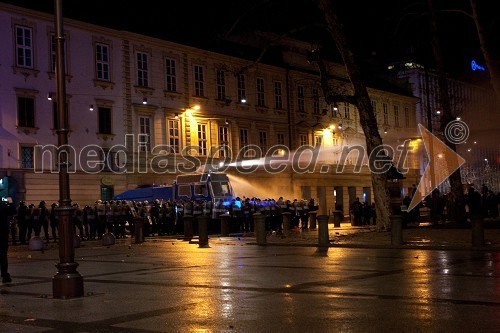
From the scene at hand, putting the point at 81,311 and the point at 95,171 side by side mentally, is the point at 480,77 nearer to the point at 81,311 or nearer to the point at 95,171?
the point at 95,171

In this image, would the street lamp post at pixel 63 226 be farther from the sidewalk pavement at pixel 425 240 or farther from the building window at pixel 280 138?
the building window at pixel 280 138

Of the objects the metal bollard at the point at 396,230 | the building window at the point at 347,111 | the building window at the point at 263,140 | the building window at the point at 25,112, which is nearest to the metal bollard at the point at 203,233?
the metal bollard at the point at 396,230

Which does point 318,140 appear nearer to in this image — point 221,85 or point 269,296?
point 221,85

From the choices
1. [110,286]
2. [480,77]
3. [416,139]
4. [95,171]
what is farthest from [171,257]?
[480,77]

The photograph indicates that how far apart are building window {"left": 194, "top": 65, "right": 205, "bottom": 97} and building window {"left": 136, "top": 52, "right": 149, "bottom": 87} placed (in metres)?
4.65

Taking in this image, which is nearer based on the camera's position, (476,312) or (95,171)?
(476,312)

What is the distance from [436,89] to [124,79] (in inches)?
1870

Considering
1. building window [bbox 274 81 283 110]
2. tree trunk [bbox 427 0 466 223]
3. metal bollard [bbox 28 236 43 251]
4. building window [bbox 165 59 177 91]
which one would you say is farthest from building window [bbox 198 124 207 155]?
metal bollard [bbox 28 236 43 251]

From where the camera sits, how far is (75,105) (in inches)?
1654

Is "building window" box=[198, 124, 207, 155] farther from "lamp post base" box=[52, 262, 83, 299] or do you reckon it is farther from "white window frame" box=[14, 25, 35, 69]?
"lamp post base" box=[52, 262, 83, 299]

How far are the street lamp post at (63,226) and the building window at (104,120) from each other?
104 ft

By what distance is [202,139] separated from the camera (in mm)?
50781

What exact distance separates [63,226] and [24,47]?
98.5 feet

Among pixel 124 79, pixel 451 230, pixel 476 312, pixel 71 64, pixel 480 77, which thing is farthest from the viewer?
pixel 480 77
